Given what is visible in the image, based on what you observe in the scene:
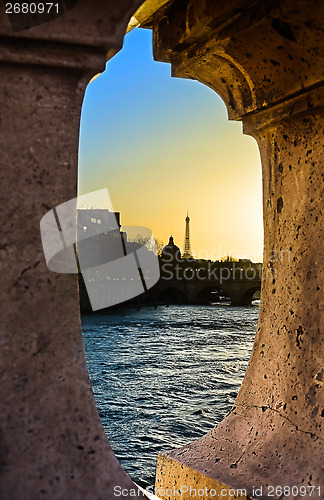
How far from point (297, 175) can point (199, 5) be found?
730 mm

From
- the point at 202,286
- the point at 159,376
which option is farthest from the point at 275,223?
the point at 202,286

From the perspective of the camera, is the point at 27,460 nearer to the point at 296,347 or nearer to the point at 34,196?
the point at 34,196

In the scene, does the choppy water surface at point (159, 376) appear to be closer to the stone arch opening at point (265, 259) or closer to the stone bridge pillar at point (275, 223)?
the stone bridge pillar at point (275, 223)

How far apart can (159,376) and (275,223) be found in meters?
22.3

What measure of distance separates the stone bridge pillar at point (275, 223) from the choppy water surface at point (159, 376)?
9.37 meters

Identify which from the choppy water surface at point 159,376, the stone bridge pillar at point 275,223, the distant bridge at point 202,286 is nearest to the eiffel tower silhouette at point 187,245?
the distant bridge at point 202,286

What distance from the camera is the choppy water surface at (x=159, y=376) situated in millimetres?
14953

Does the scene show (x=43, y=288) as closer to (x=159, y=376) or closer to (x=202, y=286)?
(x=159, y=376)

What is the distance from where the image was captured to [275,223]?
2.45 meters

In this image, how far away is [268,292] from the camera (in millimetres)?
2473

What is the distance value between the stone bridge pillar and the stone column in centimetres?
77

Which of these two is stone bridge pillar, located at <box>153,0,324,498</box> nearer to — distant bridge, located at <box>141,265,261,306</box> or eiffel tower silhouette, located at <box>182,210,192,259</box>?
distant bridge, located at <box>141,265,261,306</box>

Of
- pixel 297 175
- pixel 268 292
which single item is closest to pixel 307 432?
pixel 268 292

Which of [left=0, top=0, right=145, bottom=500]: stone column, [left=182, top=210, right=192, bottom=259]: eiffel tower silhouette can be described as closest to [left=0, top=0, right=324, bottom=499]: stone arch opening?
[left=0, top=0, right=145, bottom=500]: stone column
